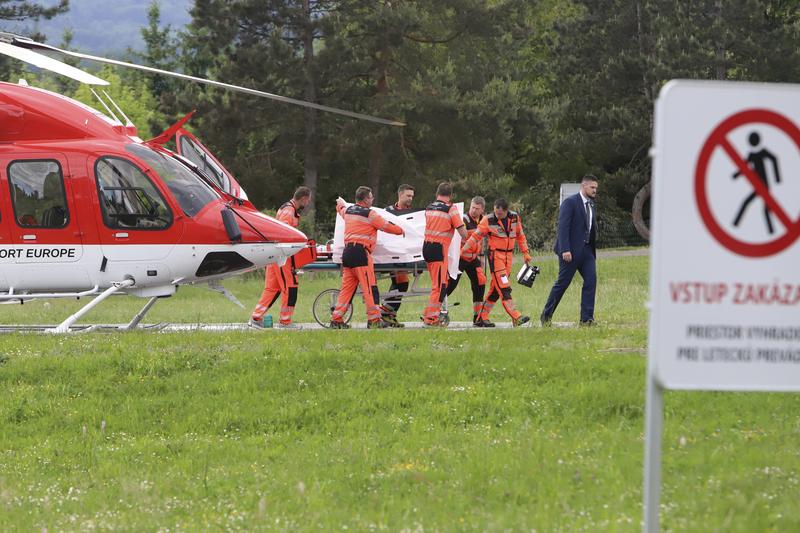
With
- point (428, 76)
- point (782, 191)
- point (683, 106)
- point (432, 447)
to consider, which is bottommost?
point (432, 447)

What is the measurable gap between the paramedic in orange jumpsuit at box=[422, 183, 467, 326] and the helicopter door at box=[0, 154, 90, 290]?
Answer: 465 centimetres

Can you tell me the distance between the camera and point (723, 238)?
14.9 feet

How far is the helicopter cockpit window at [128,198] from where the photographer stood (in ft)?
45.5

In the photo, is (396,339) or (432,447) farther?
(396,339)

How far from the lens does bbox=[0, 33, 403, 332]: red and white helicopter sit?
13.9 metres

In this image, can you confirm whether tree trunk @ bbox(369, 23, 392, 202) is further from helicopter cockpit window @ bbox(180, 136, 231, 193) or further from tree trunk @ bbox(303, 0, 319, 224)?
helicopter cockpit window @ bbox(180, 136, 231, 193)

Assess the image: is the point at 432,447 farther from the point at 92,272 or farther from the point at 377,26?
the point at 377,26

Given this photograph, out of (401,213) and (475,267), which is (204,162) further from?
(475,267)

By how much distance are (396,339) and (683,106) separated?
7806 millimetres

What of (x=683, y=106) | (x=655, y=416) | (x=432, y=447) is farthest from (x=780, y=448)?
(x=683, y=106)

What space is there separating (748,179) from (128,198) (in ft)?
35.0

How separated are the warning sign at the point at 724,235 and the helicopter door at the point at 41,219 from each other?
1083 centimetres

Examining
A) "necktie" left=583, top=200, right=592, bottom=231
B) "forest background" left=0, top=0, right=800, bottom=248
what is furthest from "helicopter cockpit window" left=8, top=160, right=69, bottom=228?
"forest background" left=0, top=0, right=800, bottom=248

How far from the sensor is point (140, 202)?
13977 mm
